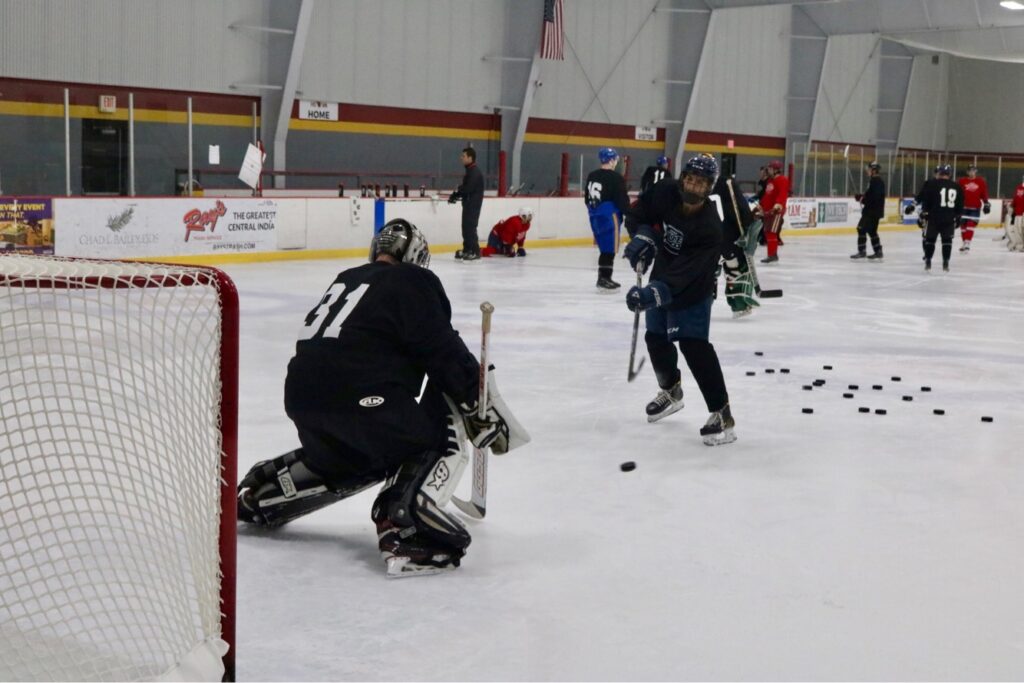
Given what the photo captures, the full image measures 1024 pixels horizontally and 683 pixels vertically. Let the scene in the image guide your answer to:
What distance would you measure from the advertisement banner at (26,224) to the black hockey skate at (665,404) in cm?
807

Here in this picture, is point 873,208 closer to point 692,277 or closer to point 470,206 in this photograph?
point 470,206

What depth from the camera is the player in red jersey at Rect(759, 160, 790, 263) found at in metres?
16.4

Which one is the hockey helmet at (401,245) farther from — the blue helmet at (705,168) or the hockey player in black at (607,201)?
the hockey player in black at (607,201)

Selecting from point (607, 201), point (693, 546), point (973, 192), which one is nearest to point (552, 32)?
point (973, 192)

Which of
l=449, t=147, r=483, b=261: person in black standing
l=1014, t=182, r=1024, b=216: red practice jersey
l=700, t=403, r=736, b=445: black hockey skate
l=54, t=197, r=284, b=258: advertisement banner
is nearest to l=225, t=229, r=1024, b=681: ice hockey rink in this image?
l=700, t=403, r=736, b=445: black hockey skate

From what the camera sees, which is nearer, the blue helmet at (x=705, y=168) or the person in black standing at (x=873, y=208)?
the blue helmet at (x=705, y=168)

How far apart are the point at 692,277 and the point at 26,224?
8822 millimetres

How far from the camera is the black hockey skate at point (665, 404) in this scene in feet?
19.9

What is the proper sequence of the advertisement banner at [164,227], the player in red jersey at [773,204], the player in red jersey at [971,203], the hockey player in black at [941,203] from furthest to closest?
the player in red jersey at [971,203] < the player in red jersey at [773,204] < the hockey player in black at [941,203] < the advertisement banner at [164,227]

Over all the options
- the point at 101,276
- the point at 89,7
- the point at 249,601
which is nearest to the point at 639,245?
the point at 249,601

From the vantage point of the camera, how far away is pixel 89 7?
16344 mm

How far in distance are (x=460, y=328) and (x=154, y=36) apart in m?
9.86

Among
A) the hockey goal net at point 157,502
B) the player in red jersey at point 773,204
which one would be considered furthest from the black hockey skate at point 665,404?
the player in red jersey at point 773,204

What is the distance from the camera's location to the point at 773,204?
16.6m
